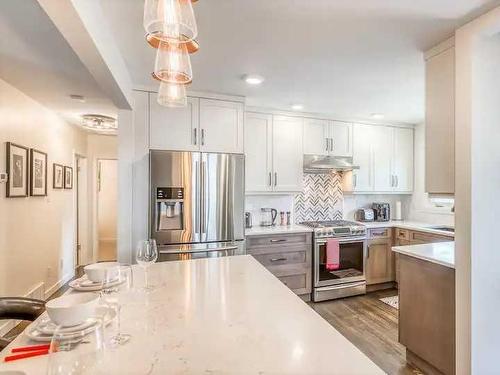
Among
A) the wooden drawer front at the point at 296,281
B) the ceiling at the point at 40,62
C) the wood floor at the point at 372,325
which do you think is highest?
Result: the ceiling at the point at 40,62

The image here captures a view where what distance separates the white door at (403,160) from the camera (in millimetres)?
4355

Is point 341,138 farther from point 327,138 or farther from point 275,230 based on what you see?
point 275,230

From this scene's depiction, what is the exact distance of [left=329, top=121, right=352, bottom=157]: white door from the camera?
13.2 ft

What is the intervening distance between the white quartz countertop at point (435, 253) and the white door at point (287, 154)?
1.67 metres

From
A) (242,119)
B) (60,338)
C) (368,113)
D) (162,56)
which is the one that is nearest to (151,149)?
(242,119)

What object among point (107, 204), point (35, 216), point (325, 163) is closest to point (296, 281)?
point (325, 163)

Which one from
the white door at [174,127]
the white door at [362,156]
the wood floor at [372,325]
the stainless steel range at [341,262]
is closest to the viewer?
the wood floor at [372,325]

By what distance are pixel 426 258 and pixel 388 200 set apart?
273 cm

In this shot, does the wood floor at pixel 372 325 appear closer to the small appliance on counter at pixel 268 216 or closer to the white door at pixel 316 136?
the small appliance on counter at pixel 268 216

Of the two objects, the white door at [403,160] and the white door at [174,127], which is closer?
the white door at [174,127]

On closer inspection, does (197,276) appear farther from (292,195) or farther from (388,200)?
(388,200)

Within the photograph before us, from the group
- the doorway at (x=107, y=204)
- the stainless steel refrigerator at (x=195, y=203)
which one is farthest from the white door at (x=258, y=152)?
the doorway at (x=107, y=204)

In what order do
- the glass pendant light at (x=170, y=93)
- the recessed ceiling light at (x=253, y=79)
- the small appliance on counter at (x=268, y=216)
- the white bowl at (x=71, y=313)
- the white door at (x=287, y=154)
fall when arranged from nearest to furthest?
the white bowl at (x=71, y=313)
the glass pendant light at (x=170, y=93)
the recessed ceiling light at (x=253, y=79)
the white door at (x=287, y=154)
the small appliance on counter at (x=268, y=216)

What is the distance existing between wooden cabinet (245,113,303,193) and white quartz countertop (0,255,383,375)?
88.2 inches
